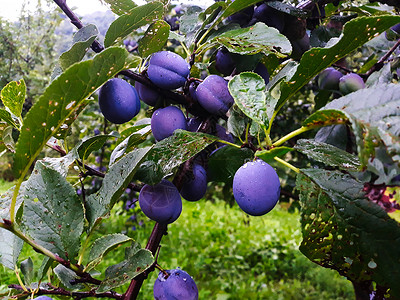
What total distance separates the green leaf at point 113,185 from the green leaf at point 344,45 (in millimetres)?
238

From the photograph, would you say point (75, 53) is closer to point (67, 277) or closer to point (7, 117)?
point (7, 117)

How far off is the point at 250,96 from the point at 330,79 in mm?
637

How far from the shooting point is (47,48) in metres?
4.69

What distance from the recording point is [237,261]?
3373mm

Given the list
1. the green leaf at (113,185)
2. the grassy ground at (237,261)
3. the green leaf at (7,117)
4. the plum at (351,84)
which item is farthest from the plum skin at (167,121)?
the grassy ground at (237,261)

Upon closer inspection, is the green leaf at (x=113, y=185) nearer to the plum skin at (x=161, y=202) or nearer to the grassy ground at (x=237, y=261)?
the plum skin at (x=161, y=202)

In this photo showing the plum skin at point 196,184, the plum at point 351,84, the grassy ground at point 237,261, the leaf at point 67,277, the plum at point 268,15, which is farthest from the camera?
the grassy ground at point 237,261

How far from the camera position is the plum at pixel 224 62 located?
28.2 inches

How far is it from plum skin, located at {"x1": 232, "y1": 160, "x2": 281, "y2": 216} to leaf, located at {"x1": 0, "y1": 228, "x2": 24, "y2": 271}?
434mm

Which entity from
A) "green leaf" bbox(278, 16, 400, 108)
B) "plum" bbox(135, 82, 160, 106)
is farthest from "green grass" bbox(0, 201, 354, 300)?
"green leaf" bbox(278, 16, 400, 108)

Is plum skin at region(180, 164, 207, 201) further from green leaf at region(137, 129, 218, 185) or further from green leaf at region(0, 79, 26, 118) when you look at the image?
green leaf at region(0, 79, 26, 118)

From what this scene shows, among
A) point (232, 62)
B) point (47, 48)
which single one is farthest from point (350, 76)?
point (47, 48)

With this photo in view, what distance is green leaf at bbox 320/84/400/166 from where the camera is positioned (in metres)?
0.33

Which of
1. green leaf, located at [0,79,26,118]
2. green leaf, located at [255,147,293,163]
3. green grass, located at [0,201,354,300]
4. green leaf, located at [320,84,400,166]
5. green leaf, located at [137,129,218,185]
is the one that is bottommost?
green grass, located at [0,201,354,300]
